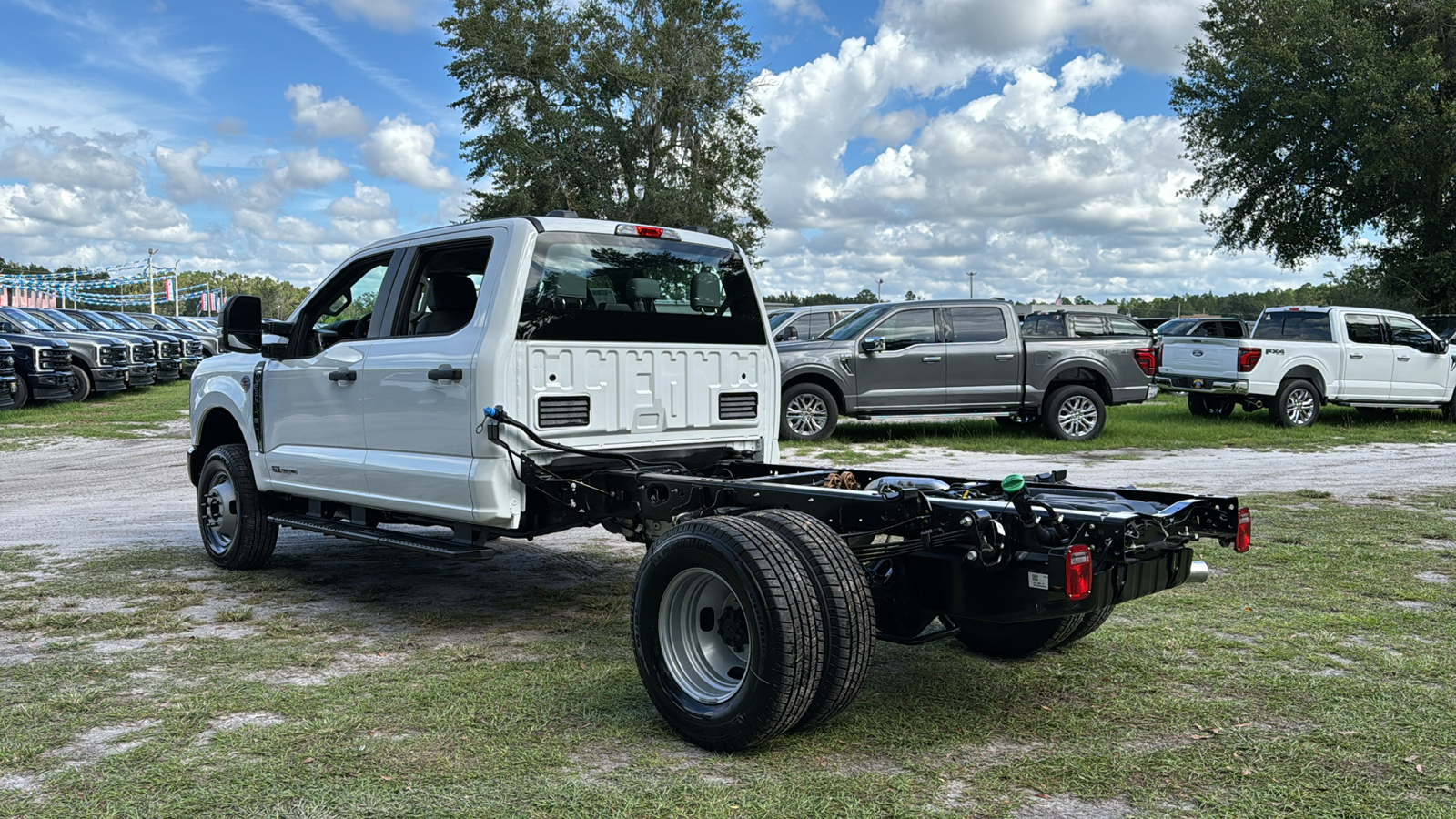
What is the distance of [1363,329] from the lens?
59.7 feet

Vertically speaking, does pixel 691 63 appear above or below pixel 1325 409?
above

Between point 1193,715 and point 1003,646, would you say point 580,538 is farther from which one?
point 1193,715

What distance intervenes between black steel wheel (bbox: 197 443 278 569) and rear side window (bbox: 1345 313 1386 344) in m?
16.9

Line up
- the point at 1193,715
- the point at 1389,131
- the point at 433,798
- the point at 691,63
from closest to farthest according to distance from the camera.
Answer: the point at 433,798
the point at 1193,715
the point at 1389,131
the point at 691,63

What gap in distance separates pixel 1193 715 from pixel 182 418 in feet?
62.8

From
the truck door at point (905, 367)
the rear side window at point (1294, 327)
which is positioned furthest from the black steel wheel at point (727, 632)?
the rear side window at point (1294, 327)

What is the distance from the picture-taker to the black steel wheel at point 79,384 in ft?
72.8

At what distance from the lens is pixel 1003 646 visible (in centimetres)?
504

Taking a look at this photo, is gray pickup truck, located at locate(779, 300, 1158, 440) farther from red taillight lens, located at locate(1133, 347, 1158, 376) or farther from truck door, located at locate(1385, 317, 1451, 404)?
truck door, located at locate(1385, 317, 1451, 404)

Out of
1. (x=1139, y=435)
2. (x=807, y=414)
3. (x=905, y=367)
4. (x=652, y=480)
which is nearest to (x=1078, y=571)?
(x=652, y=480)

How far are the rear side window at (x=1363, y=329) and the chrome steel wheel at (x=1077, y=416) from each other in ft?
18.4

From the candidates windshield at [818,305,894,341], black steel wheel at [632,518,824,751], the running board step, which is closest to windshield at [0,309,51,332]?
windshield at [818,305,894,341]

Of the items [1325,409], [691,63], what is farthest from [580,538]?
[691,63]

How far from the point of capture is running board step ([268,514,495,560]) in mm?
5484
